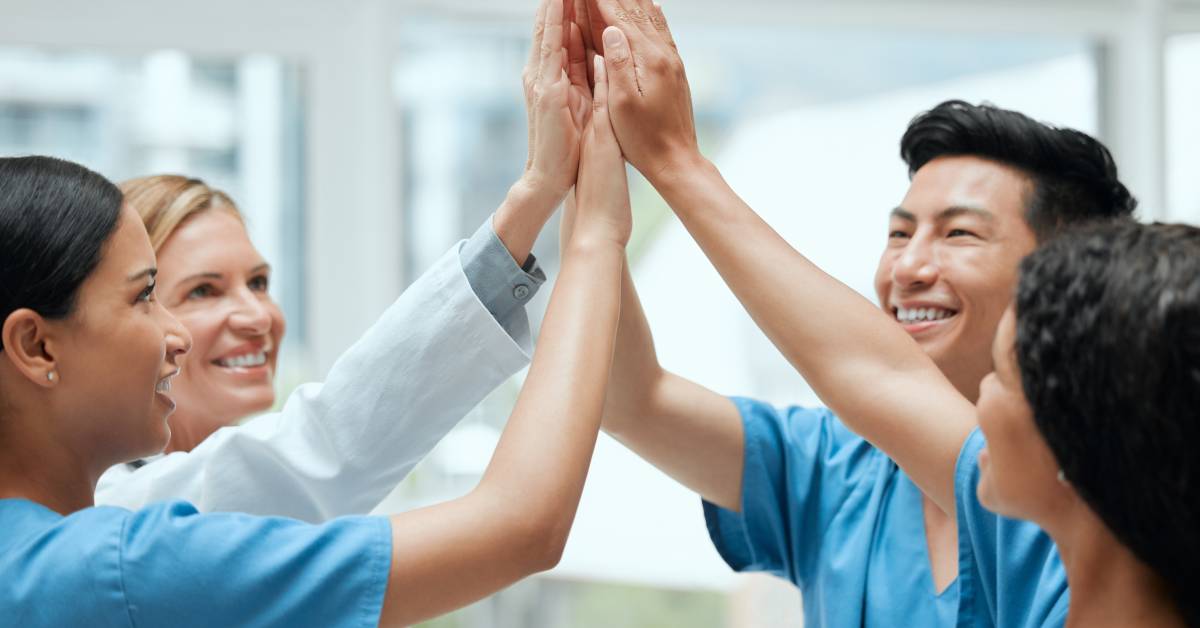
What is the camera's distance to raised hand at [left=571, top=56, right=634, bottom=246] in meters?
1.35

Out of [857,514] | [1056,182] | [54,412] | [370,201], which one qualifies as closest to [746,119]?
[370,201]

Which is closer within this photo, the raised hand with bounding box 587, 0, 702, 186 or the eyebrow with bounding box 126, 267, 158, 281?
the eyebrow with bounding box 126, 267, 158, 281

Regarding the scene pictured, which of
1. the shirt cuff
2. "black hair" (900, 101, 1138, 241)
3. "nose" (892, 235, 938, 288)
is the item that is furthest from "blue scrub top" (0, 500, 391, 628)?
"black hair" (900, 101, 1138, 241)

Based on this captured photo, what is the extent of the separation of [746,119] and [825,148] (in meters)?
0.21

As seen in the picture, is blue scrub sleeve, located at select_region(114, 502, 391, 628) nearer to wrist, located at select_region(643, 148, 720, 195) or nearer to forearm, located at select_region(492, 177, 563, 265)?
forearm, located at select_region(492, 177, 563, 265)

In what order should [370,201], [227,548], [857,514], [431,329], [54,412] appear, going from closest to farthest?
[227,548] < [54,412] < [431,329] < [857,514] < [370,201]

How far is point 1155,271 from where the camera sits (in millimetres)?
903

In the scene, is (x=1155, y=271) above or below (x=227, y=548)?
above

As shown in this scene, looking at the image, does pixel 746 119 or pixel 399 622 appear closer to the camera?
pixel 399 622

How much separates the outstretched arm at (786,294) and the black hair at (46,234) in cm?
59

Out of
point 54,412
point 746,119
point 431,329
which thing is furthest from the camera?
point 746,119

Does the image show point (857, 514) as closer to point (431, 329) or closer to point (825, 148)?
point (431, 329)

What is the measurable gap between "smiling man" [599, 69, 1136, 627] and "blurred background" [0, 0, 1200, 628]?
3.95ft

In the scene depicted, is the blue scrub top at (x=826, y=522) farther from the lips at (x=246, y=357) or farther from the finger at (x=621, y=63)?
the lips at (x=246, y=357)
